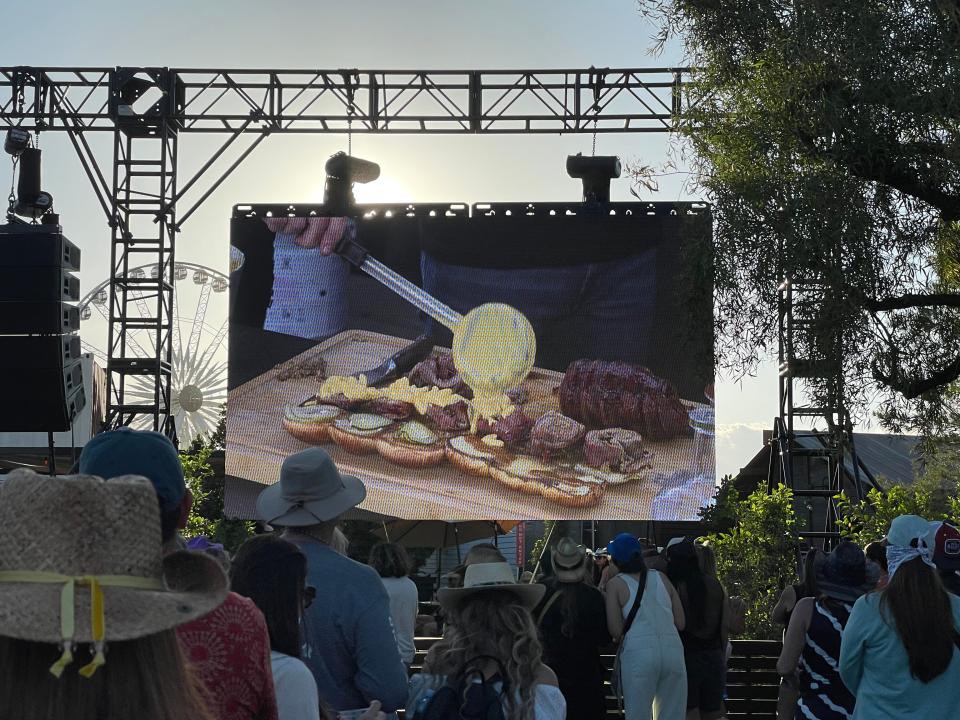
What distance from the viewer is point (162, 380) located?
52.0 ft

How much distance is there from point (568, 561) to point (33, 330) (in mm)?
4163

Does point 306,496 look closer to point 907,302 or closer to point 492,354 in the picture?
point 907,302

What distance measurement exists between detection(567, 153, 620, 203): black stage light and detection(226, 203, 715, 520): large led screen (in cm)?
36

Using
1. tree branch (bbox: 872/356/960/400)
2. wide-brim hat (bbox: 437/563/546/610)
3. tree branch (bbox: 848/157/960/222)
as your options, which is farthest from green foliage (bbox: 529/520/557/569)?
wide-brim hat (bbox: 437/563/546/610)

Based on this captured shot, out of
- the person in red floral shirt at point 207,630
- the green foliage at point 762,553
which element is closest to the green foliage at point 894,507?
the green foliage at point 762,553

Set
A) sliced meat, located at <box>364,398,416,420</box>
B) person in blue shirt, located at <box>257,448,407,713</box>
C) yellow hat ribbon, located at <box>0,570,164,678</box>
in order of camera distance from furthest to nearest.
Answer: sliced meat, located at <box>364,398,416,420</box>, person in blue shirt, located at <box>257,448,407,713</box>, yellow hat ribbon, located at <box>0,570,164,678</box>

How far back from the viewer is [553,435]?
15.3m

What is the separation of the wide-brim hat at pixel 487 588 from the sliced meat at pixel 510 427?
11.6m

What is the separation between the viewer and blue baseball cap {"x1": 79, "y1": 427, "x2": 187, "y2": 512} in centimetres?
244

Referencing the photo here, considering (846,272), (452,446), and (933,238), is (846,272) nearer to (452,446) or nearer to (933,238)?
(933,238)

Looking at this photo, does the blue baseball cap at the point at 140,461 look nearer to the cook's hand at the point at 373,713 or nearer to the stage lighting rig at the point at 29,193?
the cook's hand at the point at 373,713

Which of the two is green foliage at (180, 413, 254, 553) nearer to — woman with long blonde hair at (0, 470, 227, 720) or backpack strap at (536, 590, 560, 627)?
backpack strap at (536, 590, 560, 627)

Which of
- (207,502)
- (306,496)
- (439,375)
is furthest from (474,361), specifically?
(207,502)

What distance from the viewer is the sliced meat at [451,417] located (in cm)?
1542
